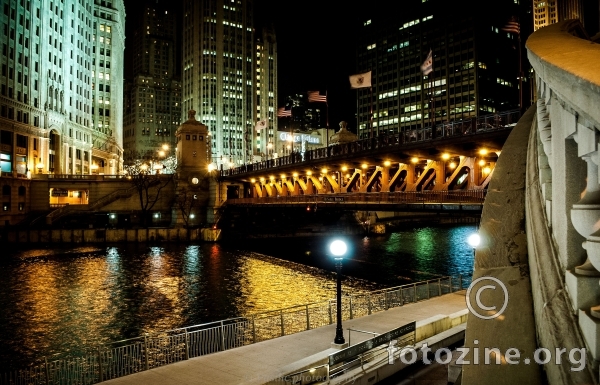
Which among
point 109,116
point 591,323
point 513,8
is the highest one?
point 513,8

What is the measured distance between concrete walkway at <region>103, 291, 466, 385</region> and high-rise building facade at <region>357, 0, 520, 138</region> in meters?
143

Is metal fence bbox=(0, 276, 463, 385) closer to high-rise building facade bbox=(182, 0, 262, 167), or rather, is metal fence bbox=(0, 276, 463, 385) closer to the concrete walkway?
the concrete walkway

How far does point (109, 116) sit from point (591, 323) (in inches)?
5999

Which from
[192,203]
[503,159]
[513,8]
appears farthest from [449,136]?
[513,8]

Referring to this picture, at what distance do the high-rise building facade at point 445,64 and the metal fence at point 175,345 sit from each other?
13677 centimetres

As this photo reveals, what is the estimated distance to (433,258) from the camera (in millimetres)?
53125

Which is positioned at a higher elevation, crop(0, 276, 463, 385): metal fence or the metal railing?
the metal railing

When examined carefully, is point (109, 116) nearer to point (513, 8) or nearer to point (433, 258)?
point (433, 258)

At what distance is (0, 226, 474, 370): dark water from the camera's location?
26453 millimetres

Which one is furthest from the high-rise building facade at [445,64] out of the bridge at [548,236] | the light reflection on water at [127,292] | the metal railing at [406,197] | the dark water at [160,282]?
the bridge at [548,236]

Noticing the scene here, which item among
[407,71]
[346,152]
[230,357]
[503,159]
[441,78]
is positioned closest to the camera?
[503,159]

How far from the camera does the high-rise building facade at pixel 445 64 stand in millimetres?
160500

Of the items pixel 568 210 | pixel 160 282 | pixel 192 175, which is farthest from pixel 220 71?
pixel 568 210
